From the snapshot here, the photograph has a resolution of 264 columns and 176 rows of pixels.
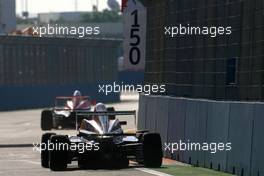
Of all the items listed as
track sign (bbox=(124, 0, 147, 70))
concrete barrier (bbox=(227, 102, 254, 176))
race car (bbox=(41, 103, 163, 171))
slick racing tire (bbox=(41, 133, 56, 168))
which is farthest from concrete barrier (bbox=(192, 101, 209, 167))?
track sign (bbox=(124, 0, 147, 70))

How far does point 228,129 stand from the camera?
18609 mm

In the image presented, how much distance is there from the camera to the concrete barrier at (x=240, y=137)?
17281mm

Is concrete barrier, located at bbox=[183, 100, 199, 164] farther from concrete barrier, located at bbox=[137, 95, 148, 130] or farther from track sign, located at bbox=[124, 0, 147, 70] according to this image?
concrete barrier, located at bbox=[137, 95, 148, 130]

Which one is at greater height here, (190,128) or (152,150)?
(190,128)

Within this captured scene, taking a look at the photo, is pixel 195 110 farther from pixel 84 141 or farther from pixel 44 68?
pixel 44 68

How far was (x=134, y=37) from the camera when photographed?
972 inches

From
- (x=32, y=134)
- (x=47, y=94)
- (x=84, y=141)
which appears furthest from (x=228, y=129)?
(x=47, y=94)

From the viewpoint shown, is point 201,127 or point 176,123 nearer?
point 201,127

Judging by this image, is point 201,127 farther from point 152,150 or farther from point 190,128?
point 152,150

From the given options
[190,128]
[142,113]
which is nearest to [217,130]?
[190,128]

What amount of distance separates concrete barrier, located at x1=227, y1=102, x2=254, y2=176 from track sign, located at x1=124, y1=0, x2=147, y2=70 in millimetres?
6275

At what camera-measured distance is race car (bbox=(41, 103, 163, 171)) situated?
19.1 metres

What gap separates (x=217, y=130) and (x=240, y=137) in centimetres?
151

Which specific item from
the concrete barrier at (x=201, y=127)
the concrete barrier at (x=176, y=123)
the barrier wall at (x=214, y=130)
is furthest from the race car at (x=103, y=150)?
the concrete barrier at (x=176, y=123)
